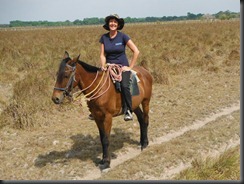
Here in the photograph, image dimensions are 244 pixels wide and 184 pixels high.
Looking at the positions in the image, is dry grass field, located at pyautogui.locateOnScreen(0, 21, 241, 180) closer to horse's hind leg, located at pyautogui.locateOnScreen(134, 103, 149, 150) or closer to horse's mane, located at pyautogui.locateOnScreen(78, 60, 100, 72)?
horse's hind leg, located at pyautogui.locateOnScreen(134, 103, 149, 150)

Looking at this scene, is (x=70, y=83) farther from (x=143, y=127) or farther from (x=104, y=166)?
(x=143, y=127)

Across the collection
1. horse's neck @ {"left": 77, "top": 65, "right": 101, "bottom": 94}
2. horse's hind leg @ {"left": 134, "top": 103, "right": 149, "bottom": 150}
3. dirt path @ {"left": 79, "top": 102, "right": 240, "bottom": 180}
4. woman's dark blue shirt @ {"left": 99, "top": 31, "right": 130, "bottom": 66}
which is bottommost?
dirt path @ {"left": 79, "top": 102, "right": 240, "bottom": 180}

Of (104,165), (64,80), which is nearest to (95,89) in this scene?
(64,80)

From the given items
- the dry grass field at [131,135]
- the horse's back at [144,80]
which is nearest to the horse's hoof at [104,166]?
the dry grass field at [131,135]

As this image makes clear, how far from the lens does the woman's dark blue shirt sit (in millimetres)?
5328

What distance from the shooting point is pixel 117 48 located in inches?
211

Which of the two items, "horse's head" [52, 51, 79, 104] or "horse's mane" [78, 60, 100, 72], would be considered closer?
"horse's head" [52, 51, 79, 104]

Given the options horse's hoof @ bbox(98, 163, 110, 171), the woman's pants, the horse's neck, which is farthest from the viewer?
horse's hoof @ bbox(98, 163, 110, 171)

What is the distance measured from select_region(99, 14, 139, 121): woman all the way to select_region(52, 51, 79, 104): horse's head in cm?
68

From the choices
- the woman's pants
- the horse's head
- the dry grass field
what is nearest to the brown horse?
the horse's head

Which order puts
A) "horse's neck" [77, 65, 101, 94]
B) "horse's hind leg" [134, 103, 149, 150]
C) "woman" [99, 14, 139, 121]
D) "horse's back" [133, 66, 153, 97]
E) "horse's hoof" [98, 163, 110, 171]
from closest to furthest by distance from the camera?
1. "horse's neck" [77, 65, 101, 94]
2. "woman" [99, 14, 139, 121]
3. "horse's hoof" [98, 163, 110, 171]
4. "horse's back" [133, 66, 153, 97]
5. "horse's hind leg" [134, 103, 149, 150]

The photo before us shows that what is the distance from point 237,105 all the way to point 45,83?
6309mm

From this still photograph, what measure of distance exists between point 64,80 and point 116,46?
1.16 meters

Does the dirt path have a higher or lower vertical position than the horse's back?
lower
